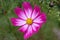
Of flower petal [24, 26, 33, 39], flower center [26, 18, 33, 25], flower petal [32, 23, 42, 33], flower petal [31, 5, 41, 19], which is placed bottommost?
flower petal [24, 26, 33, 39]

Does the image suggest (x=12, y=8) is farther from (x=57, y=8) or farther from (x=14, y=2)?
(x=57, y=8)

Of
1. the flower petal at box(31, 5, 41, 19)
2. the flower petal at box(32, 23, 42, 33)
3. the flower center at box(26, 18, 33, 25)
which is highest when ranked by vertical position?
the flower petal at box(31, 5, 41, 19)

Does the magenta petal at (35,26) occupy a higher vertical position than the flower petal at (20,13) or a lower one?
lower

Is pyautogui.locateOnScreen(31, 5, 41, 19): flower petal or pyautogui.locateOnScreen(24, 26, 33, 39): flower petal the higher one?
pyautogui.locateOnScreen(31, 5, 41, 19): flower petal

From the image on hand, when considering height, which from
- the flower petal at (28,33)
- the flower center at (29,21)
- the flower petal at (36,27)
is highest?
the flower center at (29,21)

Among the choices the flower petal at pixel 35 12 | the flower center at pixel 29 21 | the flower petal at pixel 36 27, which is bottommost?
the flower petal at pixel 36 27
